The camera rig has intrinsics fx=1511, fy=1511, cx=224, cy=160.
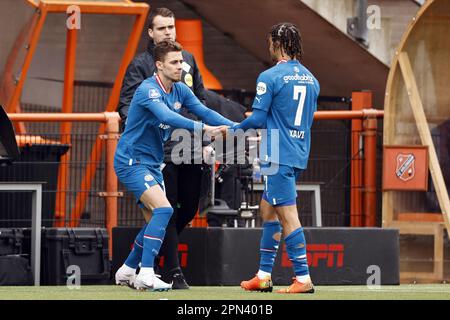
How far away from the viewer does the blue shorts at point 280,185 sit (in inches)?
405

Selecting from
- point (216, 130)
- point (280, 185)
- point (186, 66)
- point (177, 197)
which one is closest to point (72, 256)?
point (177, 197)

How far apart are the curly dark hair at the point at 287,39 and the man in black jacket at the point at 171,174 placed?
3.78 ft

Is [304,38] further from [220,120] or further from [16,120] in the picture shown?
[220,120]

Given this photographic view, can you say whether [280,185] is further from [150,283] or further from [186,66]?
[186,66]

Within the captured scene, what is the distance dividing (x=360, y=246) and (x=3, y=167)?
11.6 feet

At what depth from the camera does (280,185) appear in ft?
33.8

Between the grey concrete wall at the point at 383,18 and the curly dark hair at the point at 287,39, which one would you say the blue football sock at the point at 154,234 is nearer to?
the curly dark hair at the point at 287,39

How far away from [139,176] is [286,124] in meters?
1.11

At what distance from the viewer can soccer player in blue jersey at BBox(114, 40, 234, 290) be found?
10.5 metres

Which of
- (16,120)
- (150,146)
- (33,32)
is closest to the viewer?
(150,146)

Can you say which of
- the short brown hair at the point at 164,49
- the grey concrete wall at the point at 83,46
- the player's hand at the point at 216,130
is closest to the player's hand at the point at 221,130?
the player's hand at the point at 216,130

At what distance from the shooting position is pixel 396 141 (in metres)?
14.5
